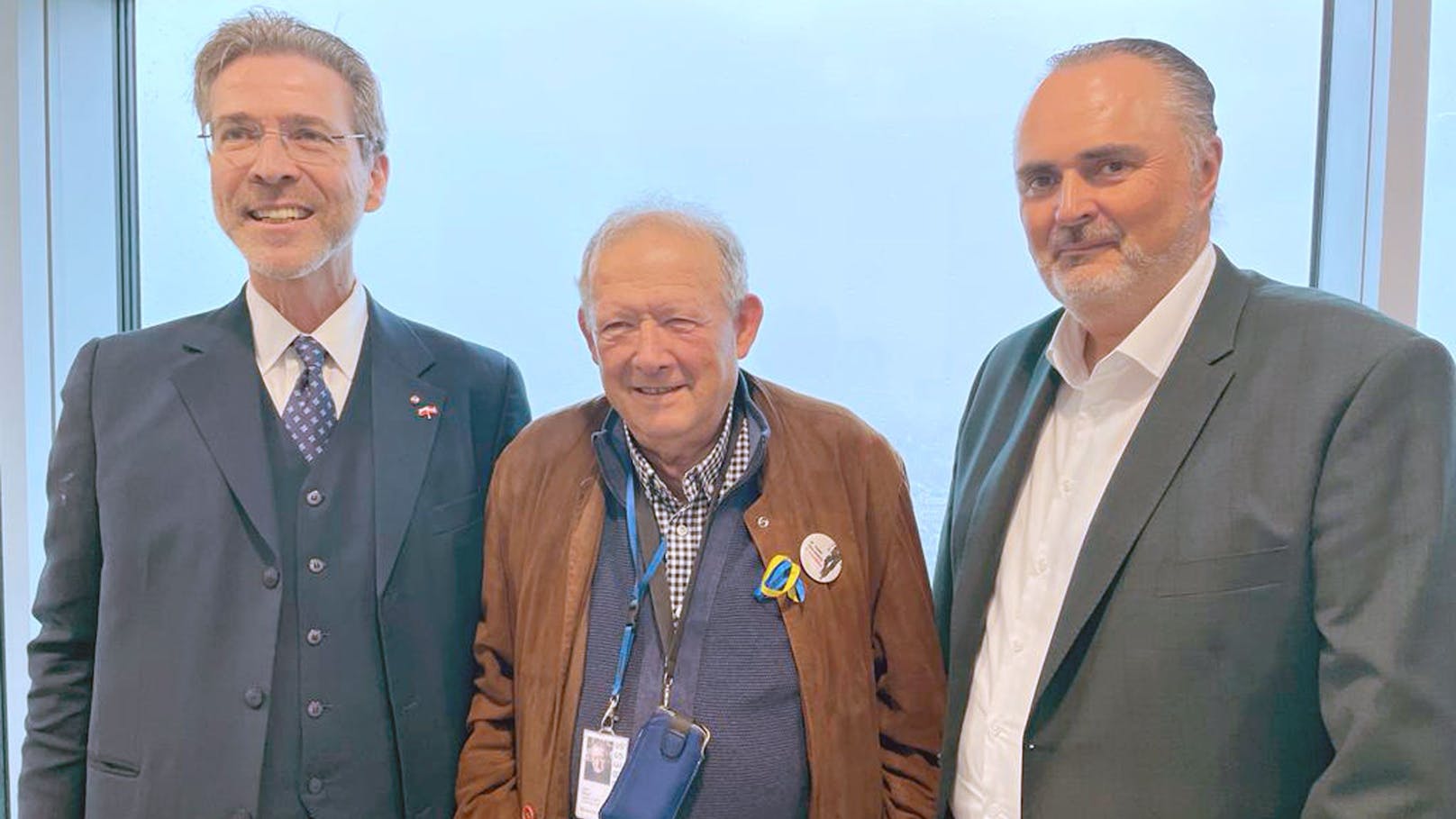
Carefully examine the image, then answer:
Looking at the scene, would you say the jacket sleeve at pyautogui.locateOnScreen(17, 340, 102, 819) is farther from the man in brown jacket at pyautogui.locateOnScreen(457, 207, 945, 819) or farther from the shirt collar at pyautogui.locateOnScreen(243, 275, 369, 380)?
the man in brown jacket at pyautogui.locateOnScreen(457, 207, 945, 819)

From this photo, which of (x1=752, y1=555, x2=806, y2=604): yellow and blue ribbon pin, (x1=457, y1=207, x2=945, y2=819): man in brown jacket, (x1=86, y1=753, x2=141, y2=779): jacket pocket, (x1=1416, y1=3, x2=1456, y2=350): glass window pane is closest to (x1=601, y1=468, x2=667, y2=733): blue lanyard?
(x1=457, y1=207, x2=945, y2=819): man in brown jacket

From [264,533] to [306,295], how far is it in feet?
1.32

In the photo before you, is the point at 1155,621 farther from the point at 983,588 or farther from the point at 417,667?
the point at 417,667

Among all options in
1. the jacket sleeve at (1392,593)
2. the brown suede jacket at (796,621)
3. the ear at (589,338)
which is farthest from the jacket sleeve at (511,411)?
the jacket sleeve at (1392,593)

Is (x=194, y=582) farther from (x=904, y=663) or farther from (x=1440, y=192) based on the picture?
(x=1440, y=192)

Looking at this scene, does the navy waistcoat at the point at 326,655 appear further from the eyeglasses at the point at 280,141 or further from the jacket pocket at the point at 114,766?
the eyeglasses at the point at 280,141

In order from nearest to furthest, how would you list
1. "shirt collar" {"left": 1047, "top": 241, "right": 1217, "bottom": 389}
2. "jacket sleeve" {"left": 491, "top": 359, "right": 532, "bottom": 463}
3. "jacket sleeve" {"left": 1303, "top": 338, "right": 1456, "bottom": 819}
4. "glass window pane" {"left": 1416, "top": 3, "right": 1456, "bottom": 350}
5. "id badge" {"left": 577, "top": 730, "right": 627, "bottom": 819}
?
1. "jacket sleeve" {"left": 1303, "top": 338, "right": 1456, "bottom": 819}
2. "shirt collar" {"left": 1047, "top": 241, "right": 1217, "bottom": 389}
3. "id badge" {"left": 577, "top": 730, "right": 627, "bottom": 819}
4. "jacket sleeve" {"left": 491, "top": 359, "right": 532, "bottom": 463}
5. "glass window pane" {"left": 1416, "top": 3, "right": 1456, "bottom": 350}

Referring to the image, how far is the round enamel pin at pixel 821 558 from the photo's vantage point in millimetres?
1646

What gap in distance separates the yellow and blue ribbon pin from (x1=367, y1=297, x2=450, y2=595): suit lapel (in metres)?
0.58

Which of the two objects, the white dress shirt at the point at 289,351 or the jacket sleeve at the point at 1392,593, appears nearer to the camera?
the jacket sleeve at the point at 1392,593

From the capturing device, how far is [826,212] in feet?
8.29

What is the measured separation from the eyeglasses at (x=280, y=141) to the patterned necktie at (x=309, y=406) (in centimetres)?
29

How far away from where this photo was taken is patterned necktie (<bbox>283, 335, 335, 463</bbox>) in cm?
162

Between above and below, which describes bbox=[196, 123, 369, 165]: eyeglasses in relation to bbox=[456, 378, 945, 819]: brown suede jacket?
above
